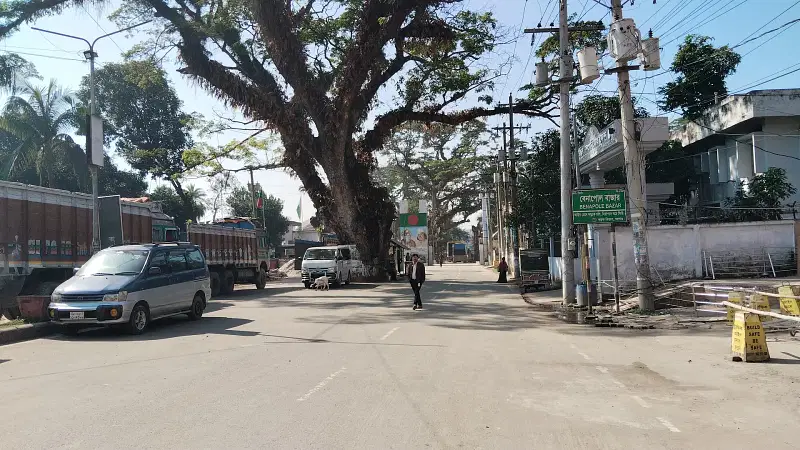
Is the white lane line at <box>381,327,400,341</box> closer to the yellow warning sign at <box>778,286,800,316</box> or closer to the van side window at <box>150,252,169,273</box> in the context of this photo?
the van side window at <box>150,252,169,273</box>

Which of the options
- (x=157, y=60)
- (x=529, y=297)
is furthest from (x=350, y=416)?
(x=157, y=60)

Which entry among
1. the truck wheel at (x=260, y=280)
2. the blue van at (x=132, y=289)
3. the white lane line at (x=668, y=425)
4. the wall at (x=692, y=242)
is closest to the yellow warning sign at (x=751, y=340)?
the white lane line at (x=668, y=425)

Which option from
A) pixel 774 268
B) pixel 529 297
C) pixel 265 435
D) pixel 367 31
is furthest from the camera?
pixel 367 31

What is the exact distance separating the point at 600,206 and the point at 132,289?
1169 centimetres

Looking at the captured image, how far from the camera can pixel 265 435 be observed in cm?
539

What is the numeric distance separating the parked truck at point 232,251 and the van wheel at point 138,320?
995cm

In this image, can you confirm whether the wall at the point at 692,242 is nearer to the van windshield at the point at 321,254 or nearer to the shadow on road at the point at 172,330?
the shadow on road at the point at 172,330

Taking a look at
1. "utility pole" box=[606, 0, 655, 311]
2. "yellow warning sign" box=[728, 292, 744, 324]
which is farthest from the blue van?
"yellow warning sign" box=[728, 292, 744, 324]

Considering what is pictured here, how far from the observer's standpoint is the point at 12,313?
14172 mm

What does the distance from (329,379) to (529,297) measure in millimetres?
15965

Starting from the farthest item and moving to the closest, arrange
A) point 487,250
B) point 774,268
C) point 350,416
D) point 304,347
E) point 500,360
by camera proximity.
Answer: point 487,250
point 774,268
point 304,347
point 500,360
point 350,416

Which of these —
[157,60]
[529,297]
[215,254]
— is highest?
[157,60]

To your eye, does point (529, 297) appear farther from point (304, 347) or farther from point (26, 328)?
point (26, 328)

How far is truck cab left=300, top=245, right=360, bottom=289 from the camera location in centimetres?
2853
